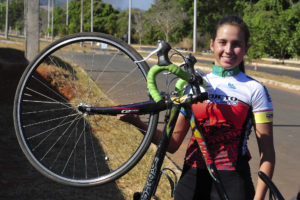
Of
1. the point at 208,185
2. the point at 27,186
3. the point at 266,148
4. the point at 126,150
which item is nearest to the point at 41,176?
the point at 27,186

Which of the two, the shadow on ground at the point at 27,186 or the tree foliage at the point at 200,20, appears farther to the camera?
the tree foliage at the point at 200,20

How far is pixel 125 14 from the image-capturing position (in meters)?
91.9

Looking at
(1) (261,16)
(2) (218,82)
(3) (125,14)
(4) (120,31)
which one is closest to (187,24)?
(4) (120,31)

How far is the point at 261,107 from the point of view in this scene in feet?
7.43

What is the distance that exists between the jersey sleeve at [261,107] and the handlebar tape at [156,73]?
52 centimetres

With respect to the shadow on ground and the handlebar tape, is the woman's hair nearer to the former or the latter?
the handlebar tape

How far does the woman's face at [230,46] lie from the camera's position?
2232 mm

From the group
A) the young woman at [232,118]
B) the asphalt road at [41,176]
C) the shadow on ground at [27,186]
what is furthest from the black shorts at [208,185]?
the asphalt road at [41,176]

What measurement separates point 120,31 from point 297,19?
4669 cm

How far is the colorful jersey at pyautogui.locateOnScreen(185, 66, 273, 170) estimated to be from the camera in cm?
227

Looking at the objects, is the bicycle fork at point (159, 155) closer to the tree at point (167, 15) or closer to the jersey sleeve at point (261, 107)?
the jersey sleeve at point (261, 107)

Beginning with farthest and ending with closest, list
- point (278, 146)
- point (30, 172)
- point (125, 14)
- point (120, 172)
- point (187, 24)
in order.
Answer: point (125, 14) < point (187, 24) < point (278, 146) < point (30, 172) < point (120, 172)

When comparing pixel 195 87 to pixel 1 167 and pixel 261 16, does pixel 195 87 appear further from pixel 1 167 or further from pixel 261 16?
pixel 261 16

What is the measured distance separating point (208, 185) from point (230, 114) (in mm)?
400
